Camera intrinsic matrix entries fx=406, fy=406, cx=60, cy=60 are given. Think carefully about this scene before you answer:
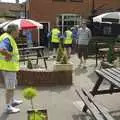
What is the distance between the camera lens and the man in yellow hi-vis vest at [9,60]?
7.23m

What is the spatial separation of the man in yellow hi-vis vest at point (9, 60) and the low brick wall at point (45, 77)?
2.57 m

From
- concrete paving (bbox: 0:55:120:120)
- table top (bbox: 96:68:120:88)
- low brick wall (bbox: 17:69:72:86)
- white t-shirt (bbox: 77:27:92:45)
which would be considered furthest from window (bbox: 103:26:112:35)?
table top (bbox: 96:68:120:88)

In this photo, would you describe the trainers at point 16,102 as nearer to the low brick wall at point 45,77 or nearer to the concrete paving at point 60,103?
the concrete paving at point 60,103

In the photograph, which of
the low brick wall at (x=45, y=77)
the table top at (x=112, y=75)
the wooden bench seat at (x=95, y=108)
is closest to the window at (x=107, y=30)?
the low brick wall at (x=45, y=77)

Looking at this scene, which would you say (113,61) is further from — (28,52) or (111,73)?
(111,73)

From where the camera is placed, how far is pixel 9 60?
7.25m

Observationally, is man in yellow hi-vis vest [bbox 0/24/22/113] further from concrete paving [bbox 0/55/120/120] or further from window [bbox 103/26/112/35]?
window [bbox 103/26/112/35]

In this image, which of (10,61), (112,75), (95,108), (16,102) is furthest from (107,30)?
(95,108)

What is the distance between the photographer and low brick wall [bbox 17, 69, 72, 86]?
32.6 feet

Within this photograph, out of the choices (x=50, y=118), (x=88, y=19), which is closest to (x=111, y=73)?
(x=50, y=118)

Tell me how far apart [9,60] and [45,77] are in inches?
109

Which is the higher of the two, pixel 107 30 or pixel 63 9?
pixel 63 9

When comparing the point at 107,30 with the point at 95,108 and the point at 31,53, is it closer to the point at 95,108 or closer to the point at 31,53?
the point at 31,53

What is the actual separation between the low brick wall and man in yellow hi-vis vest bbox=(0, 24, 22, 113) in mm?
2570
